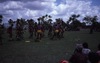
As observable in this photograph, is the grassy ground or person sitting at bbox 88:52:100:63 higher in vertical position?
person sitting at bbox 88:52:100:63

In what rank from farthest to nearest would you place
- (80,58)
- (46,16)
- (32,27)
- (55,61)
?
(46,16)
(32,27)
(55,61)
(80,58)

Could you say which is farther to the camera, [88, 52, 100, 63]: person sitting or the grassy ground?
the grassy ground

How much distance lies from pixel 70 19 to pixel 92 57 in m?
88.1

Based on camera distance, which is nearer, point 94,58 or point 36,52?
point 94,58

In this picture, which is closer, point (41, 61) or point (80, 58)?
point (80, 58)

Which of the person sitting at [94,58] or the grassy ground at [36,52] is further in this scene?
the grassy ground at [36,52]

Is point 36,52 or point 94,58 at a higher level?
point 94,58

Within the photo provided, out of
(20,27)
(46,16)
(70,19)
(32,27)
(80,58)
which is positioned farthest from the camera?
(46,16)

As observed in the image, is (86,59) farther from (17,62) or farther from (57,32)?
(57,32)

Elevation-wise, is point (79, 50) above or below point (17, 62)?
above

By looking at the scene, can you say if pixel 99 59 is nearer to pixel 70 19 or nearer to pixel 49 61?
pixel 49 61

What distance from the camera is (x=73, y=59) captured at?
1052 cm

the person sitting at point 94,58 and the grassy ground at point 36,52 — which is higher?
the person sitting at point 94,58

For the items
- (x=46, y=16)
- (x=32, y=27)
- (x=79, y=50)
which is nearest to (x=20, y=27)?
(x=32, y=27)
